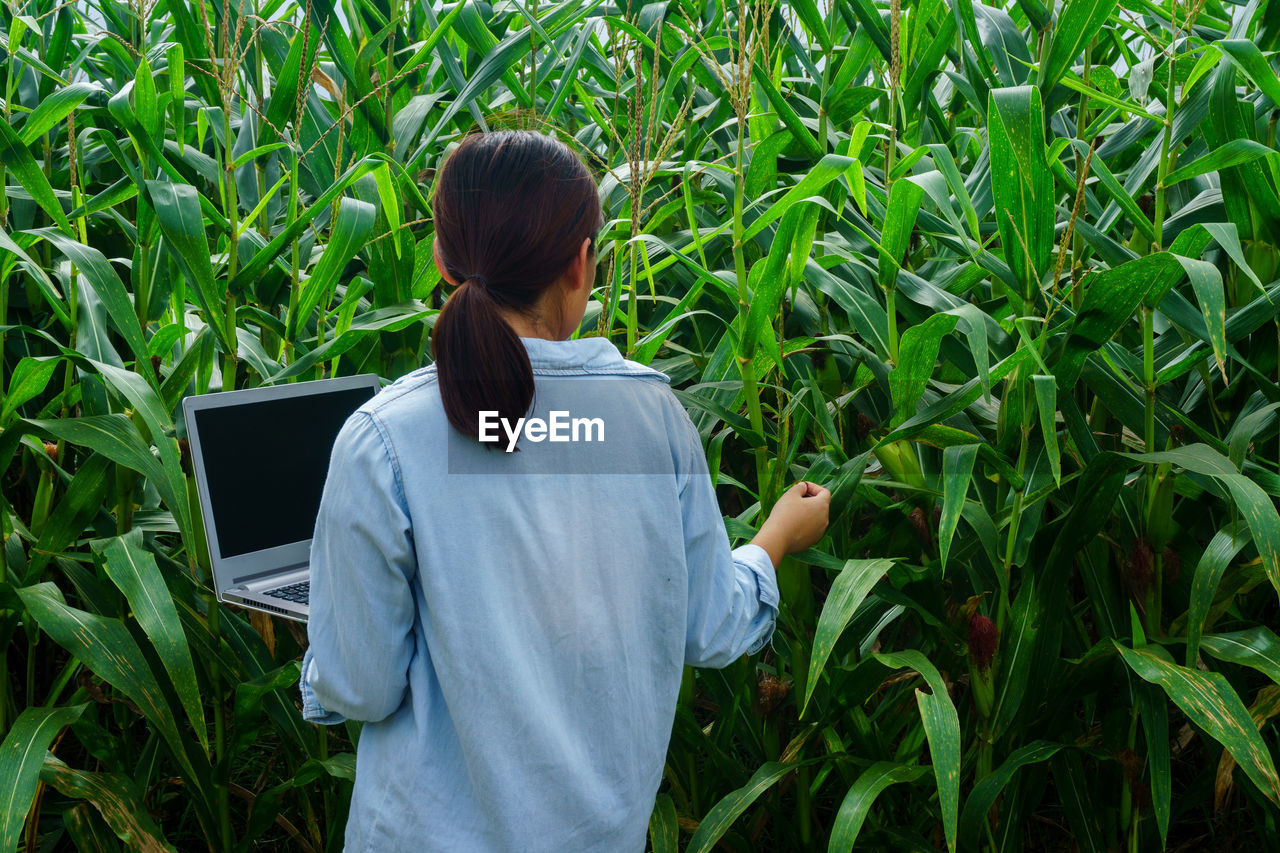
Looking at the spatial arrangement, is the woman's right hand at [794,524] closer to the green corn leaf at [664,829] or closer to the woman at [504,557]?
the woman at [504,557]

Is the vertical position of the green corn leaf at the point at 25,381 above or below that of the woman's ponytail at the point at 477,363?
below

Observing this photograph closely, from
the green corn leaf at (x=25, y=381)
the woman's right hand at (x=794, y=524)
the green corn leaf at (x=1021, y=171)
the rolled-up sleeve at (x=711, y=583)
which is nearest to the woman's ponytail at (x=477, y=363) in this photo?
the rolled-up sleeve at (x=711, y=583)

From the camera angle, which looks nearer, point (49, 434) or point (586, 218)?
point (586, 218)

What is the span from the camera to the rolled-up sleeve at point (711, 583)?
34.7 inches

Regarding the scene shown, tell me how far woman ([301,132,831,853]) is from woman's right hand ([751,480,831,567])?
16 cm

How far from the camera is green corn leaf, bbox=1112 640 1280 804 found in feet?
3.25

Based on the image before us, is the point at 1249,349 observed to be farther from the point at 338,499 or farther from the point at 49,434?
the point at 49,434

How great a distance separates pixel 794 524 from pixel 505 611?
0.34 metres

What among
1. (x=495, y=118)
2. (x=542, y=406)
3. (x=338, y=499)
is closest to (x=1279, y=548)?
(x=542, y=406)

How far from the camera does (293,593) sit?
1128 mm

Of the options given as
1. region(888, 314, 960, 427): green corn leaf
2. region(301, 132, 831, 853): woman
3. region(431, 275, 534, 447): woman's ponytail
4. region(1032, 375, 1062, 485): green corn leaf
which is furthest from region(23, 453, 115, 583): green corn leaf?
region(1032, 375, 1062, 485): green corn leaf

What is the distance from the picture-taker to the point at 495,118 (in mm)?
1687

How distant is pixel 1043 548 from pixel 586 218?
2.09 feet

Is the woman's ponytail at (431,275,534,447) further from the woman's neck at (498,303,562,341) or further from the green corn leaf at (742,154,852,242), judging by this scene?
the green corn leaf at (742,154,852,242)
